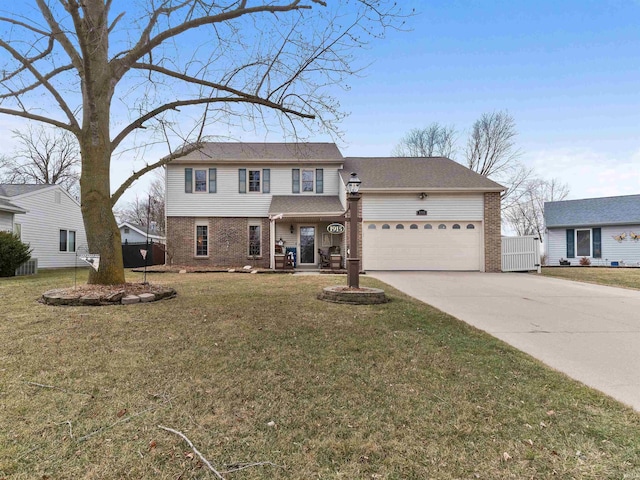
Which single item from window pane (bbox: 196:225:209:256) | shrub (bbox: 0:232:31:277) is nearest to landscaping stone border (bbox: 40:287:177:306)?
shrub (bbox: 0:232:31:277)

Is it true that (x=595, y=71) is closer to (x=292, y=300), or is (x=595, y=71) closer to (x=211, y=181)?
(x=292, y=300)

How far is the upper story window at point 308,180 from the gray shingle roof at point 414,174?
3.81 feet

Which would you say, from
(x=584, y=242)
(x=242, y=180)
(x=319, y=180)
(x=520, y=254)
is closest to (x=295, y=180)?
(x=319, y=180)

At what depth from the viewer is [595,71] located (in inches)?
464

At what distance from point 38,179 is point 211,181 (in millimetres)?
26815

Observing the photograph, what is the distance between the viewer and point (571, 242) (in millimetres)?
22031

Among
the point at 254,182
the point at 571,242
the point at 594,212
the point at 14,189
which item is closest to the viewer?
the point at 254,182

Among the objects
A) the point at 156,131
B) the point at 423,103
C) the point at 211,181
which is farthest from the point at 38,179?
the point at 423,103

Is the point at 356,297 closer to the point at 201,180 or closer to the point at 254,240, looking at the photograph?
the point at 254,240

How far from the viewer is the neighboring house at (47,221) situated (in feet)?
53.9

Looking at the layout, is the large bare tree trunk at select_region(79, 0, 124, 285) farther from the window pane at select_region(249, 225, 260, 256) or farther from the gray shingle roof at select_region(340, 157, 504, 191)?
the gray shingle roof at select_region(340, 157, 504, 191)

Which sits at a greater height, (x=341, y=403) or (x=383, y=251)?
(x=383, y=251)

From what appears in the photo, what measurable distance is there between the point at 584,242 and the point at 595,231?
90 centimetres

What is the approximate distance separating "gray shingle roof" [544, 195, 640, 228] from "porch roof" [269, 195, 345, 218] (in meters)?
16.6
